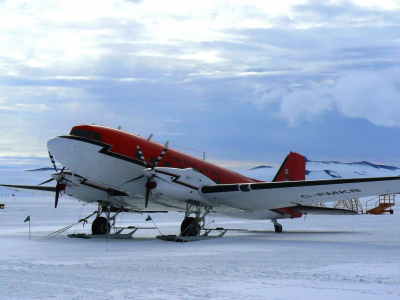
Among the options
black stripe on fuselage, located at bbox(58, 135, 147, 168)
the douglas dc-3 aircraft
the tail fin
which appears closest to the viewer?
black stripe on fuselage, located at bbox(58, 135, 147, 168)

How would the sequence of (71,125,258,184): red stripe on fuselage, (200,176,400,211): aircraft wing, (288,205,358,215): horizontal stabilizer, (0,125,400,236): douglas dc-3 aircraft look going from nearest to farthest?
(0,125,400,236): douglas dc-3 aircraft < (200,176,400,211): aircraft wing < (71,125,258,184): red stripe on fuselage < (288,205,358,215): horizontal stabilizer

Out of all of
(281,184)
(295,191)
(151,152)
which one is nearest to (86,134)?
(151,152)

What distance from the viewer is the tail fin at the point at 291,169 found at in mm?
31438

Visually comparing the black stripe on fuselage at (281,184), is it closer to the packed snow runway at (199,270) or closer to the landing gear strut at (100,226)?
the packed snow runway at (199,270)

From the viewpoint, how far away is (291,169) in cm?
3192

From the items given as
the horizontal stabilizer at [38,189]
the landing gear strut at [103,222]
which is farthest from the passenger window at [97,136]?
the horizontal stabilizer at [38,189]

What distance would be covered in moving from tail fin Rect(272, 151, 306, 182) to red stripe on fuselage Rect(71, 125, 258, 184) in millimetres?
5822

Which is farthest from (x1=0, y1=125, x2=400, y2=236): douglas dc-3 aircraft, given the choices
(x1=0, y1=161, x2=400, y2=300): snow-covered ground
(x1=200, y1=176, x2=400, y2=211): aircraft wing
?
(x1=0, y1=161, x2=400, y2=300): snow-covered ground

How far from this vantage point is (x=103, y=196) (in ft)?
85.0

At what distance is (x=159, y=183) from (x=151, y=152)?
1.75m

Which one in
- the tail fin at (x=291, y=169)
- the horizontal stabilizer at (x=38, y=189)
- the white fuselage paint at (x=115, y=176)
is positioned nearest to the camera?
the white fuselage paint at (x=115, y=176)

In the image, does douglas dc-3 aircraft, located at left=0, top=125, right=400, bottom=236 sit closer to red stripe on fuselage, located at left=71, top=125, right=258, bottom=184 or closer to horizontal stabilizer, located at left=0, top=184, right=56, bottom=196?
red stripe on fuselage, located at left=71, top=125, right=258, bottom=184

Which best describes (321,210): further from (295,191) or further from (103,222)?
(103,222)

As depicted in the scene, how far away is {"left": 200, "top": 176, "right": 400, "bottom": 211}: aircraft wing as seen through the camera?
21.5m
